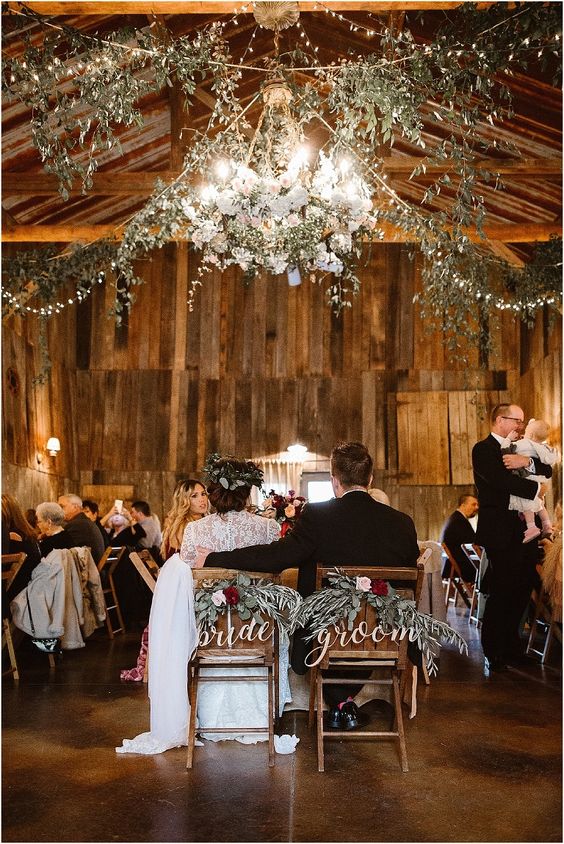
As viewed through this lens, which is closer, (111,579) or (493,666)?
(493,666)

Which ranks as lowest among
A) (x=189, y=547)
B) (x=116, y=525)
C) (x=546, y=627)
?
(x=546, y=627)

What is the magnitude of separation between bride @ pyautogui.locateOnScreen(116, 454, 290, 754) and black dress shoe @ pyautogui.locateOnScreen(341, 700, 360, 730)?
398mm

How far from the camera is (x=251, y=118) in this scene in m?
11.5

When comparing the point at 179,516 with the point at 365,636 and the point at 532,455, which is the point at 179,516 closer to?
the point at 365,636

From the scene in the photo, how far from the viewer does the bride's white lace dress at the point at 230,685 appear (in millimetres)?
4082

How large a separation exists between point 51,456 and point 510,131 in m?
8.49

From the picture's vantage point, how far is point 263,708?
413cm

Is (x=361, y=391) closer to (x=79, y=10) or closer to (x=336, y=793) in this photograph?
(x=79, y=10)

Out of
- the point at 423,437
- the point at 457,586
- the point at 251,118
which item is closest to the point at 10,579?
the point at 457,586

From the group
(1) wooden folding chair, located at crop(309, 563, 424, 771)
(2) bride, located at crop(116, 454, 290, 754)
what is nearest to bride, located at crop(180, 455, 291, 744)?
(2) bride, located at crop(116, 454, 290, 754)

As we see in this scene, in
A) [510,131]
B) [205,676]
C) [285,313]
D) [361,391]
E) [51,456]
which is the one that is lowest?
[205,676]

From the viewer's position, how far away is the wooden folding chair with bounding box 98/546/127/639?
7.77 metres

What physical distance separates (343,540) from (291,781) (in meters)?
1.16

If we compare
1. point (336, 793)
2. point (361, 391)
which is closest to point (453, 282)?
point (336, 793)
